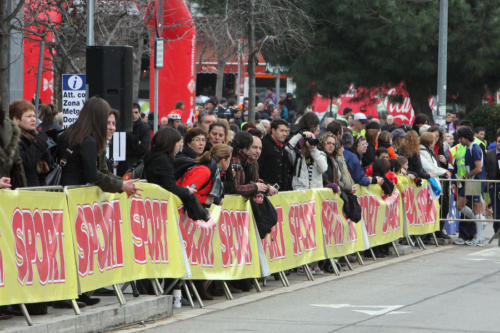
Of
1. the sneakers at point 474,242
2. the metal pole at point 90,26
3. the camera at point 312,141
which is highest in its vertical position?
the metal pole at point 90,26

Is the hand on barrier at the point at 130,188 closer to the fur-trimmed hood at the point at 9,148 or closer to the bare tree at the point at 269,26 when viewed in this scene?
the fur-trimmed hood at the point at 9,148

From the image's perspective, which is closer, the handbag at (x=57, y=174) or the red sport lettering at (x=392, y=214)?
the handbag at (x=57, y=174)

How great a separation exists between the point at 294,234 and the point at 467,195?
6.19 metres

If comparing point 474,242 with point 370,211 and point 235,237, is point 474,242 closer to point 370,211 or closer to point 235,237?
point 370,211

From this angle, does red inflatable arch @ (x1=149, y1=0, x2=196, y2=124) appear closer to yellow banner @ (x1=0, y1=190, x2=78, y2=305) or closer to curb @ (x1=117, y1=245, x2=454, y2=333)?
curb @ (x1=117, y1=245, x2=454, y2=333)

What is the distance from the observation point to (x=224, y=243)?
1123 cm

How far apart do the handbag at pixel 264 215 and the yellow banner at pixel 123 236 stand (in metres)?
1.76

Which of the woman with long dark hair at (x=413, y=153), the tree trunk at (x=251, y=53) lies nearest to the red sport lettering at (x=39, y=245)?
the woman with long dark hair at (x=413, y=153)

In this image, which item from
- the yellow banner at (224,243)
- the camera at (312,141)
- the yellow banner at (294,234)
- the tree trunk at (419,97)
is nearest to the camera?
the yellow banner at (224,243)

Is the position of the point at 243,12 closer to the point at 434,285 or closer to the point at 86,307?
the point at 434,285

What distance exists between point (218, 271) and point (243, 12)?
13637 mm

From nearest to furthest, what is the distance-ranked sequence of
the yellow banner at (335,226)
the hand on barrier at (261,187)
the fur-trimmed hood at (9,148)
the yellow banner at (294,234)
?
the fur-trimmed hood at (9,148)
the hand on barrier at (261,187)
the yellow banner at (294,234)
the yellow banner at (335,226)

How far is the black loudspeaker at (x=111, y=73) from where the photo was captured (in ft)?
40.6

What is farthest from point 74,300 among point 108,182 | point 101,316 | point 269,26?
point 269,26
